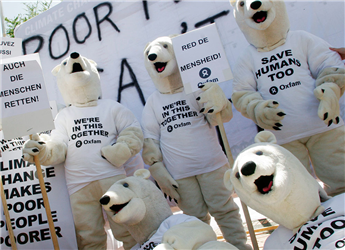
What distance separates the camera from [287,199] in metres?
1.44

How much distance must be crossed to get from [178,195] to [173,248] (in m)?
0.92

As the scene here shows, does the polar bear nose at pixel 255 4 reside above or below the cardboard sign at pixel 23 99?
above

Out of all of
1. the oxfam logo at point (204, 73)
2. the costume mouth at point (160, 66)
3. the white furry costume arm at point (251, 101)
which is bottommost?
the white furry costume arm at point (251, 101)

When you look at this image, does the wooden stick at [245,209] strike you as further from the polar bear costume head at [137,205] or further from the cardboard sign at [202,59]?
the polar bear costume head at [137,205]

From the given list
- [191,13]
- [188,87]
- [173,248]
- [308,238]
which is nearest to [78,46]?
[191,13]

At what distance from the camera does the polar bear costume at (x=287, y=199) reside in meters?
1.35

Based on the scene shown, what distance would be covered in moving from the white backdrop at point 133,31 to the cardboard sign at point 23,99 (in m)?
1.46

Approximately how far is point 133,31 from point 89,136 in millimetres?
1699

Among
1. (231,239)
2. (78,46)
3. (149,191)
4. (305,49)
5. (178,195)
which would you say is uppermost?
(78,46)

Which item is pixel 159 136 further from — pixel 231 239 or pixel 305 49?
pixel 305 49

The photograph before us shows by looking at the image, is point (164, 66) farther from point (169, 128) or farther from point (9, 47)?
point (9, 47)

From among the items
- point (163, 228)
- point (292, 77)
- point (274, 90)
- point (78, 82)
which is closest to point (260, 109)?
point (274, 90)

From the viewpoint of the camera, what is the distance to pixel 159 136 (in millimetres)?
2521

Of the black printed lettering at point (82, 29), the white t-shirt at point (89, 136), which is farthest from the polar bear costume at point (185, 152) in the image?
the black printed lettering at point (82, 29)
